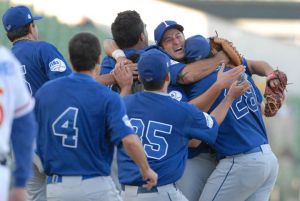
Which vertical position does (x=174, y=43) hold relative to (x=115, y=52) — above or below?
above

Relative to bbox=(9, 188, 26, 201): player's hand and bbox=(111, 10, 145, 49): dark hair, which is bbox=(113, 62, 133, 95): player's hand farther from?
bbox=(9, 188, 26, 201): player's hand

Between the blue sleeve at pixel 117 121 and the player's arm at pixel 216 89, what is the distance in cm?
120

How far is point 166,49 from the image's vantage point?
7.57 m

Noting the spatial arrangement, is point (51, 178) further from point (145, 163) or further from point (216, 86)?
point (216, 86)

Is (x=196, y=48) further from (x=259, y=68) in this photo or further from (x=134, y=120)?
(x=134, y=120)

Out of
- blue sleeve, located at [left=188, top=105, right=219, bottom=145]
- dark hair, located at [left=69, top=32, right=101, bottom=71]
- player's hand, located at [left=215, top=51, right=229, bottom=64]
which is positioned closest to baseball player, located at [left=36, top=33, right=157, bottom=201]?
dark hair, located at [left=69, top=32, right=101, bottom=71]

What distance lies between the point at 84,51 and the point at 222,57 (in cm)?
161

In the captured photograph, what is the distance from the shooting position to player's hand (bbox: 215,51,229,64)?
752 cm

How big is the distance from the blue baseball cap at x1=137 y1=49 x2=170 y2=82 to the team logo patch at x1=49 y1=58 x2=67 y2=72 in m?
0.78

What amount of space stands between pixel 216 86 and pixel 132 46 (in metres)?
0.82

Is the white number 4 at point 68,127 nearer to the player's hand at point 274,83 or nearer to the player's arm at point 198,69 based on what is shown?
the player's arm at point 198,69

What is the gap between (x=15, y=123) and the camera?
16.3ft

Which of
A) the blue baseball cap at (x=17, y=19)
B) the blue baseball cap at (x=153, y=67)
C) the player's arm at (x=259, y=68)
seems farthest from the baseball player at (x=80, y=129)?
the player's arm at (x=259, y=68)

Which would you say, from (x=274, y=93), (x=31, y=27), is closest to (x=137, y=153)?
(x=274, y=93)
